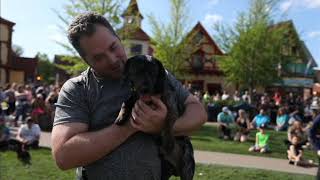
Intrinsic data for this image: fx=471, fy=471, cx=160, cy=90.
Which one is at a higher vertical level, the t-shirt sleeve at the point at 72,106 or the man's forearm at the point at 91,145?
the t-shirt sleeve at the point at 72,106

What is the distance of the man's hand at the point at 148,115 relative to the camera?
91.1 inches

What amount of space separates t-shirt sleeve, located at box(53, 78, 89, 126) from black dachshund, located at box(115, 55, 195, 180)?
0.21 meters

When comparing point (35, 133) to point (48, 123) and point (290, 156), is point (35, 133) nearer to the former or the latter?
point (48, 123)

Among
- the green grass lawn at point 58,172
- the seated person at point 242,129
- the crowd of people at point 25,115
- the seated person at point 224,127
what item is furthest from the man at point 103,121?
the seated person at point 224,127

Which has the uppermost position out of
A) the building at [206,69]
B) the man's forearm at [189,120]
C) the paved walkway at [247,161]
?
the building at [206,69]

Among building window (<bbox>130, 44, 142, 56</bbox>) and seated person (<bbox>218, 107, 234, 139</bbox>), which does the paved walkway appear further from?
building window (<bbox>130, 44, 142, 56</bbox>)

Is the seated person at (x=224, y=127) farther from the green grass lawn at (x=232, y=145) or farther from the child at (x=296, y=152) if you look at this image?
the child at (x=296, y=152)

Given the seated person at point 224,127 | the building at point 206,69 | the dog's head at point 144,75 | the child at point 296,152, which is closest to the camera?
the dog's head at point 144,75

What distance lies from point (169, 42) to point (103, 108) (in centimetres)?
3327

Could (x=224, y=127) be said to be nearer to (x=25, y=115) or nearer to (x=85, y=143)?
(x=25, y=115)

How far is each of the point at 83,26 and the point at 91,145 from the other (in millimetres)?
607

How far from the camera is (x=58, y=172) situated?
9.82m

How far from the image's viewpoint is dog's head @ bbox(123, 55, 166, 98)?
7.58 feet

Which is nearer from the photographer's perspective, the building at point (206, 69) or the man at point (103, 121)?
the man at point (103, 121)
